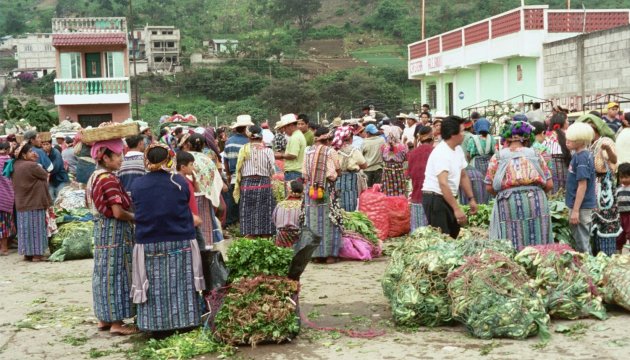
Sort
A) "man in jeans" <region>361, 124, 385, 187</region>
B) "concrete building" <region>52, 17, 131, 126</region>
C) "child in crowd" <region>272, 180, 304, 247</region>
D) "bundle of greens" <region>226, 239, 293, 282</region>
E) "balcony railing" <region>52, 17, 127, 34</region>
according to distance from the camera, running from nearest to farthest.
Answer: "bundle of greens" <region>226, 239, 293, 282</region> → "child in crowd" <region>272, 180, 304, 247</region> → "man in jeans" <region>361, 124, 385, 187</region> → "concrete building" <region>52, 17, 131, 126</region> → "balcony railing" <region>52, 17, 127, 34</region>

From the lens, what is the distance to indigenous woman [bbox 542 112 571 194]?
36.8 ft

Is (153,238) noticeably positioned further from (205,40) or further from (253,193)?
(205,40)

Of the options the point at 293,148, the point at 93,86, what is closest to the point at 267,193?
the point at 293,148

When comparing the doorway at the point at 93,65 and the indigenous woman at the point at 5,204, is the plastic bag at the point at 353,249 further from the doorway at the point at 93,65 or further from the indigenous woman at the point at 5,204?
the doorway at the point at 93,65

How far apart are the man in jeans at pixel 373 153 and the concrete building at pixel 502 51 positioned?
45.8 feet

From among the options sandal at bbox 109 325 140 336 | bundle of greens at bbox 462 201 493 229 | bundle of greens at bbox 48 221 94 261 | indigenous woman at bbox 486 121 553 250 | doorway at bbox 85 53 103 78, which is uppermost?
doorway at bbox 85 53 103 78

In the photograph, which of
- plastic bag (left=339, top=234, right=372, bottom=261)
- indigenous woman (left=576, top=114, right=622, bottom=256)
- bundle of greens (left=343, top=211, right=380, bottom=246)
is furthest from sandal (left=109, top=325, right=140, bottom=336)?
indigenous woman (left=576, top=114, right=622, bottom=256)

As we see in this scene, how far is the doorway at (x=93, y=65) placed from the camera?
40.9 m

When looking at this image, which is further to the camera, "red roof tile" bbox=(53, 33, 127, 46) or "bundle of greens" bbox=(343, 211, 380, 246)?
"red roof tile" bbox=(53, 33, 127, 46)

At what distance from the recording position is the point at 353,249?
10.8 m

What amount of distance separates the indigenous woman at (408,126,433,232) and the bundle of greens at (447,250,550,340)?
11.2 ft

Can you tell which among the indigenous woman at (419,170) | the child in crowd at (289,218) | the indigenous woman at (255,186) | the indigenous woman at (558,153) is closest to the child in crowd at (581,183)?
the indigenous woman at (419,170)

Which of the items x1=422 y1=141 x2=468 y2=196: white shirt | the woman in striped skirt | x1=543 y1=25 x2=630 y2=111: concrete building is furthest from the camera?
x1=543 y1=25 x2=630 y2=111: concrete building

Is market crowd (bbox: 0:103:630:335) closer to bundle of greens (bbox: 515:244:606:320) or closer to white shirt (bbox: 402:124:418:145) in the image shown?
bundle of greens (bbox: 515:244:606:320)
